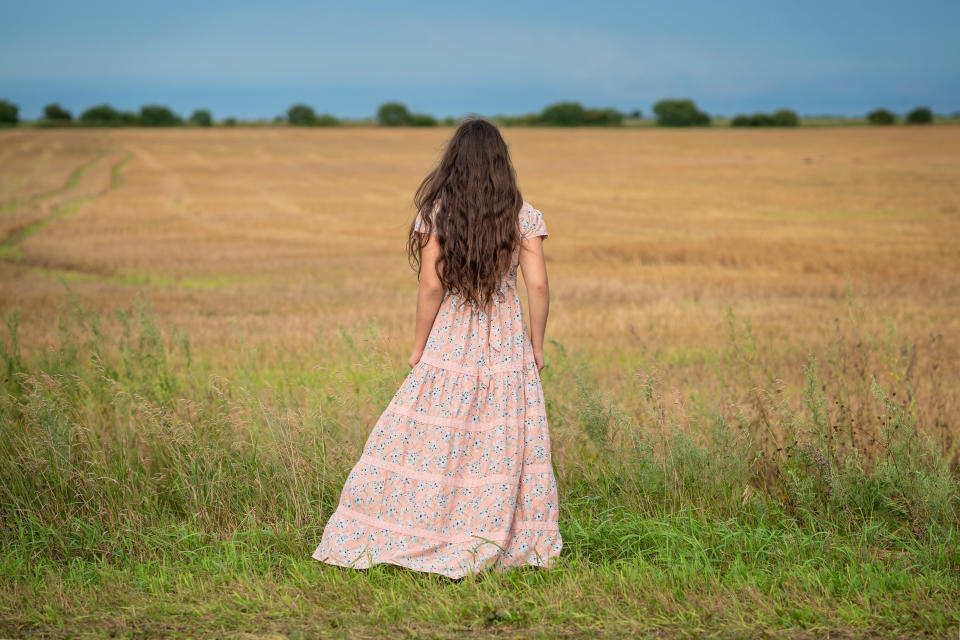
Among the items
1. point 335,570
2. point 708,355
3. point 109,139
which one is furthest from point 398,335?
point 109,139

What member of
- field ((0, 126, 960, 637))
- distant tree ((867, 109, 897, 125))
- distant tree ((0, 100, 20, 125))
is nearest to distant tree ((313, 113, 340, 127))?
distant tree ((0, 100, 20, 125))

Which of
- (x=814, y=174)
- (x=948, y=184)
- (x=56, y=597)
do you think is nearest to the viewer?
(x=56, y=597)

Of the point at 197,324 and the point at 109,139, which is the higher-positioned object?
the point at 109,139

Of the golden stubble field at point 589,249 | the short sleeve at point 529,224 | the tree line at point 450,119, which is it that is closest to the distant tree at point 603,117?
the tree line at point 450,119

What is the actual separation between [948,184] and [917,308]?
25.5 m

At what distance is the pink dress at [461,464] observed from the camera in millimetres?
4199

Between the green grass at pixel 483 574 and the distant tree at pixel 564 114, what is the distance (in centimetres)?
9190

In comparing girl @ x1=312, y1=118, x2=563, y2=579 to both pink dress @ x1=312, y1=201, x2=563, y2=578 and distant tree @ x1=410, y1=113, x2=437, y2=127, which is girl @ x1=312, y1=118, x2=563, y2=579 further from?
distant tree @ x1=410, y1=113, x2=437, y2=127

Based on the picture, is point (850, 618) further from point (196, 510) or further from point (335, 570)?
point (196, 510)

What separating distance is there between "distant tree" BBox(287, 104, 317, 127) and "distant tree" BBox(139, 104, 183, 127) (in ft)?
45.9

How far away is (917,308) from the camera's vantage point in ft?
42.8

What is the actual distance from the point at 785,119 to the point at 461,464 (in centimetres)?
9289

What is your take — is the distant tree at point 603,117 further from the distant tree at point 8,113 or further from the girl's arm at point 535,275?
the girl's arm at point 535,275

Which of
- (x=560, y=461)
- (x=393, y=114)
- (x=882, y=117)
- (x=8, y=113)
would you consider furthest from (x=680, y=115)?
(x=560, y=461)
